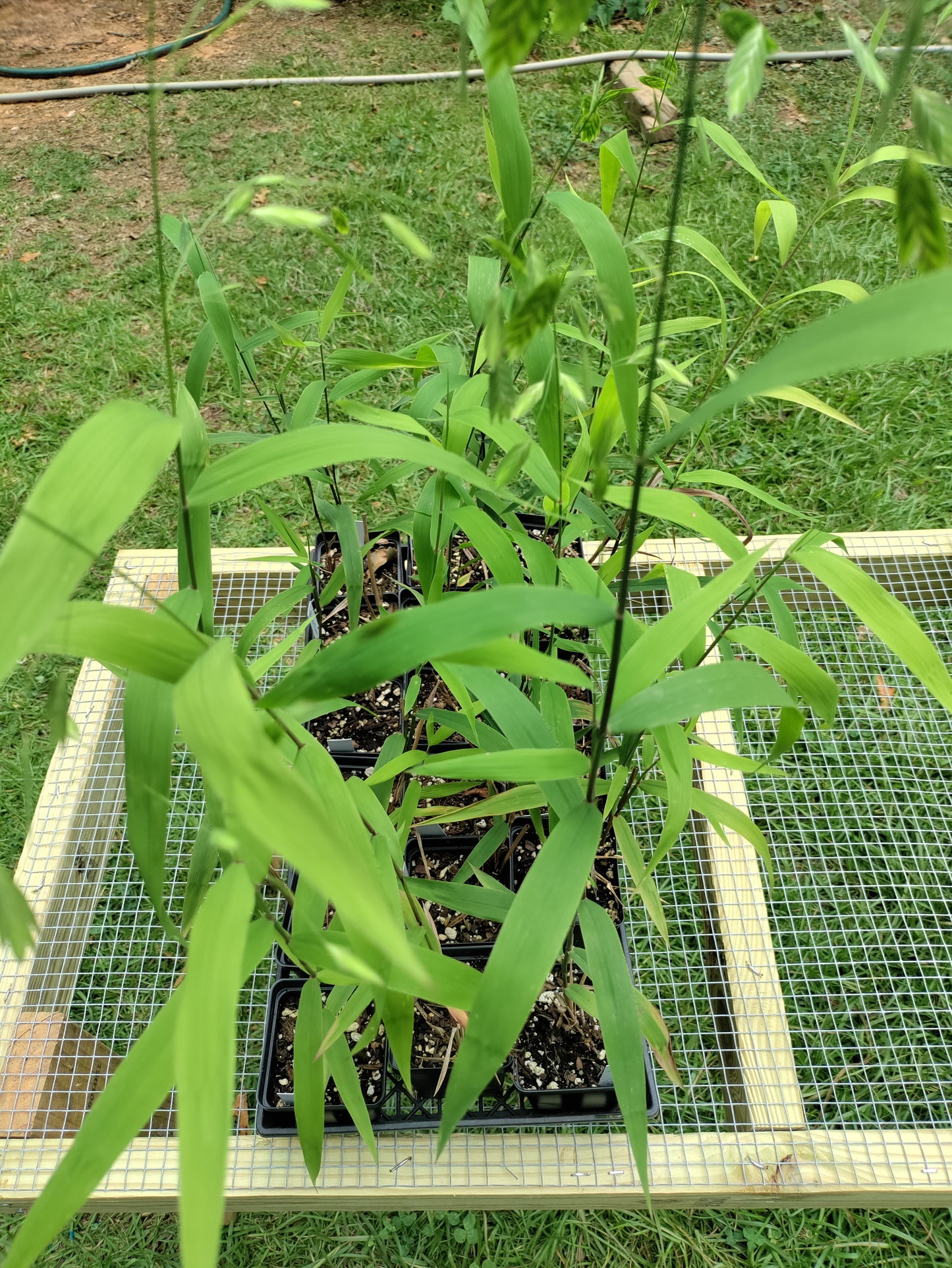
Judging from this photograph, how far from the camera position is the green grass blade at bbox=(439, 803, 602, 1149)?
0.41m

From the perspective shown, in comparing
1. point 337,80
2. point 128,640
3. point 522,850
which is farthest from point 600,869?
point 337,80

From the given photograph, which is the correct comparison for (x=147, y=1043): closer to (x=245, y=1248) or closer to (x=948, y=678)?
(x=948, y=678)

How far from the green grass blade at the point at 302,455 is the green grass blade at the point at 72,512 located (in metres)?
0.06

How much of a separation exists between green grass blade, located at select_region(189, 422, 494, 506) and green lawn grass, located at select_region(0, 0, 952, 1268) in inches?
30.1

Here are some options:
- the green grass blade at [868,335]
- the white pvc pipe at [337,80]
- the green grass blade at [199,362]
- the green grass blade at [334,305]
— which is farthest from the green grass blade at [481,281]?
the white pvc pipe at [337,80]

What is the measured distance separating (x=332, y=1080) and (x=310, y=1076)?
22 centimetres

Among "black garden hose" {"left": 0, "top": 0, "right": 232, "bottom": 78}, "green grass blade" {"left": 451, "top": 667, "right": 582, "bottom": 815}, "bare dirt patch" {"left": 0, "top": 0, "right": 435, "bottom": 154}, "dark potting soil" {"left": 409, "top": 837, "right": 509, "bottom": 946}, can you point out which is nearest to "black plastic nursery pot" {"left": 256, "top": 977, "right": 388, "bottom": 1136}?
"dark potting soil" {"left": 409, "top": 837, "right": 509, "bottom": 946}

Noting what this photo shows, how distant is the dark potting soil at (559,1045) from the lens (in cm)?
77

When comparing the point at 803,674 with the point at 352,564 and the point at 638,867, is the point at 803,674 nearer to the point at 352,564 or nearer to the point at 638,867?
the point at 638,867

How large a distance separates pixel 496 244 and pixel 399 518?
0.49m

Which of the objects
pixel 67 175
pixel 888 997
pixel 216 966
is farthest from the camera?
pixel 67 175

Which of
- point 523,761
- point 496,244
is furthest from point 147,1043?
point 496,244

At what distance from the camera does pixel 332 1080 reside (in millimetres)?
793

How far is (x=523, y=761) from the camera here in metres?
0.46
